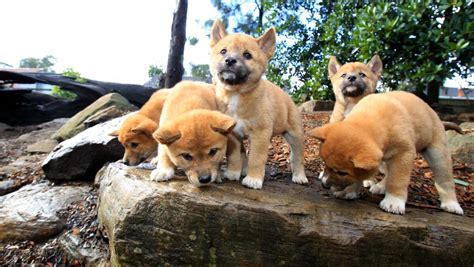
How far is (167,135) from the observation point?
14.4ft

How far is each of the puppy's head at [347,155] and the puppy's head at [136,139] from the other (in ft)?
8.68

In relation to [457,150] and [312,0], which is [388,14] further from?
[312,0]

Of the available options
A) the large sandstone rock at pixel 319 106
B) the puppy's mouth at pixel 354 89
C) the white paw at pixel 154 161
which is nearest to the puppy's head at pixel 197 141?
the white paw at pixel 154 161

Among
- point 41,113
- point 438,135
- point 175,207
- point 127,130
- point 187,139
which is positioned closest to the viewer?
point 175,207

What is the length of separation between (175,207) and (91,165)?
11.7 ft

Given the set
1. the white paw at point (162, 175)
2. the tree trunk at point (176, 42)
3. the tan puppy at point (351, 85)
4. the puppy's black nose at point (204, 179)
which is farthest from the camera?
the tree trunk at point (176, 42)

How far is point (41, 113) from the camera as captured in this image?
607 inches

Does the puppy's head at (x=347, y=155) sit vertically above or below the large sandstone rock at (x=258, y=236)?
above

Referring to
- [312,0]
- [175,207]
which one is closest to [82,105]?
[312,0]

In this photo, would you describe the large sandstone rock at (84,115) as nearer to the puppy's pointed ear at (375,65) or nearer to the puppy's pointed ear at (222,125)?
the puppy's pointed ear at (222,125)

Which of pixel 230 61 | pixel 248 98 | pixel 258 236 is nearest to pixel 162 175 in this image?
pixel 258 236

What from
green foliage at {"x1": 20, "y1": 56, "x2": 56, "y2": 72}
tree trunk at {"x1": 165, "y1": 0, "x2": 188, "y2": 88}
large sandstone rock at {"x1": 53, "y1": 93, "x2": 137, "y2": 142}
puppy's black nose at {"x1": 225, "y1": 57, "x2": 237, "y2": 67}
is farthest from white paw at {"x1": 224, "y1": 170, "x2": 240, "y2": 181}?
green foliage at {"x1": 20, "y1": 56, "x2": 56, "y2": 72}

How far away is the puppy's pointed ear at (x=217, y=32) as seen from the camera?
5.49 meters

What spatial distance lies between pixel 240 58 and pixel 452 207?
10.7 feet
